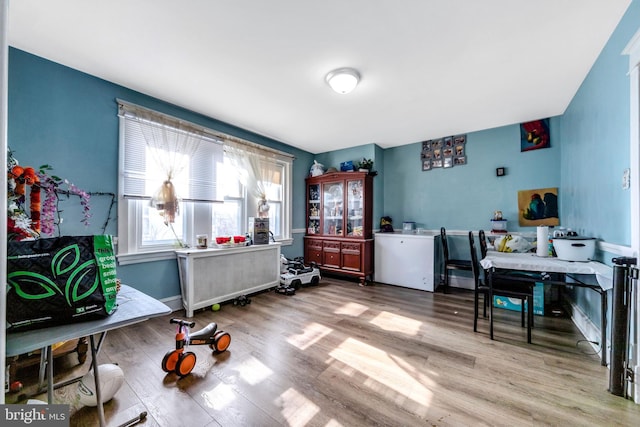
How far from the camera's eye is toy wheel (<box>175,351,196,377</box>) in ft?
5.63

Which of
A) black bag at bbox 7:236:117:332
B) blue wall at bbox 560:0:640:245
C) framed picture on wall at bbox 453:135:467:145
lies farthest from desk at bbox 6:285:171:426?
framed picture on wall at bbox 453:135:467:145

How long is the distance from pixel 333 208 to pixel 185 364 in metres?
3.36

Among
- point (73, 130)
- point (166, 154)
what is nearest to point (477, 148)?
point (166, 154)

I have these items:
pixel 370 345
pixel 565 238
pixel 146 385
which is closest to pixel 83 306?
pixel 146 385

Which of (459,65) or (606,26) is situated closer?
(606,26)

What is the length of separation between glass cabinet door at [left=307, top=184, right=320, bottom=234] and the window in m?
0.94

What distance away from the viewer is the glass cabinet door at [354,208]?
4.34 metres

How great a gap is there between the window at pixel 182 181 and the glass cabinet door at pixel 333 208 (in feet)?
3.53

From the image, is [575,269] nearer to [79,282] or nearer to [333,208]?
[79,282]

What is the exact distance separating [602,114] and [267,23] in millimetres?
2805

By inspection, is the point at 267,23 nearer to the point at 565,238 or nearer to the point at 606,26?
the point at 606,26

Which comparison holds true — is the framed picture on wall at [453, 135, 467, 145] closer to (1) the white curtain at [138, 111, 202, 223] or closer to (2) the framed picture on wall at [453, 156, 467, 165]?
(2) the framed picture on wall at [453, 156, 467, 165]

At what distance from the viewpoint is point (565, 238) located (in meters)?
2.16

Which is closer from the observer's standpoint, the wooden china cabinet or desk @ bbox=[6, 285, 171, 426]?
desk @ bbox=[6, 285, 171, 426]
